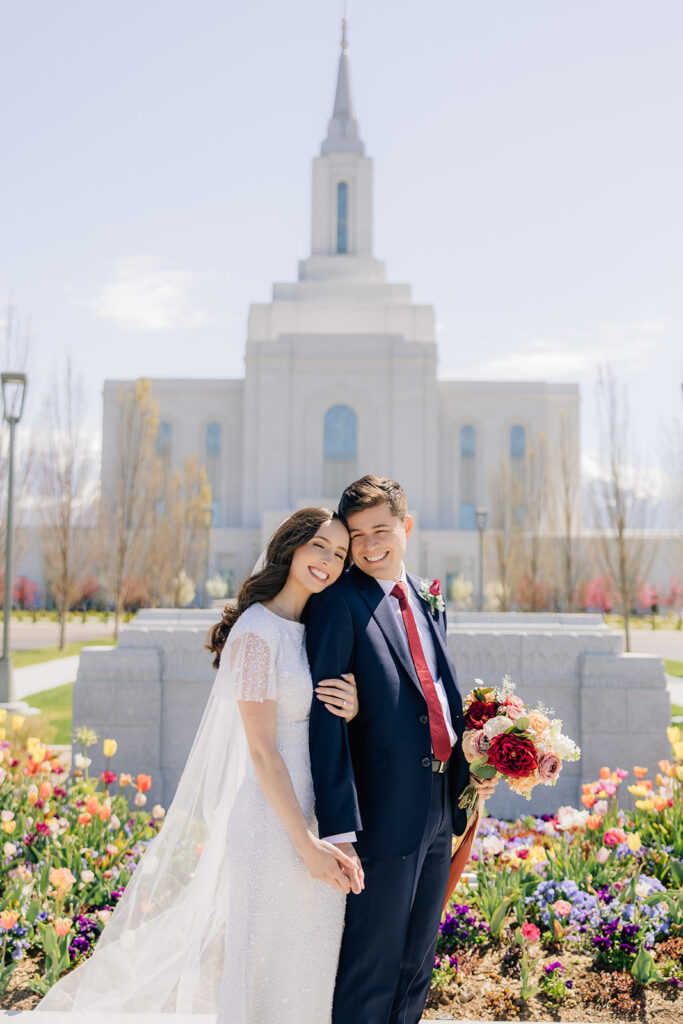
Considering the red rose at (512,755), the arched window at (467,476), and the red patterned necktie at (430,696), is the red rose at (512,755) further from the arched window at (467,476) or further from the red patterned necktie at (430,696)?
the arched window at (467,476)

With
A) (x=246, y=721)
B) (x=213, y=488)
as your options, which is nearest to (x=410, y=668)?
(x=246, y=721)

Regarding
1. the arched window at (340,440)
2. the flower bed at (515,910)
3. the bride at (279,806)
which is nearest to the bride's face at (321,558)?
the bride at (279,806)

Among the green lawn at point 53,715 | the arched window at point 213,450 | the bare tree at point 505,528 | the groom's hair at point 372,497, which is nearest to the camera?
the groom's hair at point 372,497

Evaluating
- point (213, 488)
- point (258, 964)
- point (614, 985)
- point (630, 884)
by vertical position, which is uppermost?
point (213, 488)

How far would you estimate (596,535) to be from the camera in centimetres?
2855

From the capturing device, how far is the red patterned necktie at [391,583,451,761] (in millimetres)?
2418

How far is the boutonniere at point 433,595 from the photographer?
8.70 feet

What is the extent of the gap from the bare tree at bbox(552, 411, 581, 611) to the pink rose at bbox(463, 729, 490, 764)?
18.2m

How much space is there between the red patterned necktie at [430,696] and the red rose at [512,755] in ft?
0.44

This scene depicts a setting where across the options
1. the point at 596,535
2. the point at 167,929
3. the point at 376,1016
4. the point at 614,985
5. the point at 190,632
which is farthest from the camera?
the point at 596,535

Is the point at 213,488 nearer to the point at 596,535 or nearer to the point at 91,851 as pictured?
the point at 596,535

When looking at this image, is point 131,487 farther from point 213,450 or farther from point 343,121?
point 343,121

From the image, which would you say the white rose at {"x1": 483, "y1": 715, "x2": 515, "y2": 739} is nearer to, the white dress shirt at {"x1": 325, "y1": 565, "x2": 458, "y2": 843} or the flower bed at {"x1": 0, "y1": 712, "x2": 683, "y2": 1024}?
the white dress shirt at {"x1": 325, "y1": 565, "x2": 458, "y2": 843}

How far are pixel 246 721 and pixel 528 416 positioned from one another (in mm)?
34250
